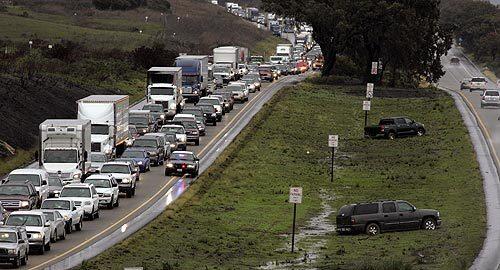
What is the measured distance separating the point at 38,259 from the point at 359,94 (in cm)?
8656

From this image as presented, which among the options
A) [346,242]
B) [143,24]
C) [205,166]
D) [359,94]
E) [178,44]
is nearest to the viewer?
[346,242]

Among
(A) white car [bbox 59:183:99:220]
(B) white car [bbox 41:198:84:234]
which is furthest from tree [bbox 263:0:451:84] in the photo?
(B) white car [bbox 41:198:84:234]

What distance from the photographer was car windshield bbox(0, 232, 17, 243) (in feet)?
138

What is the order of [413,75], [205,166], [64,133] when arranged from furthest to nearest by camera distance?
[413,75] → [205,166] → [64,133]

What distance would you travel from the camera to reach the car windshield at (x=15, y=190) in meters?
53.8

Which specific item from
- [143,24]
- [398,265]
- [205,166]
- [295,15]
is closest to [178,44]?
[143,24]

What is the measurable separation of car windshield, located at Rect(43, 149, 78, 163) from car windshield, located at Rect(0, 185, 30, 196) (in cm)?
883

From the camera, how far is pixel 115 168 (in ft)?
208

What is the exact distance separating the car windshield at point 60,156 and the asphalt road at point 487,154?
1884 cm

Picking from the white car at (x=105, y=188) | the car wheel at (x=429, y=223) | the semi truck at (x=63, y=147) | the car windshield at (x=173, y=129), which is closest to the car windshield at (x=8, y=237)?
the white car at (x=105, y=188)

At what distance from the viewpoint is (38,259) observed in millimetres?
44906

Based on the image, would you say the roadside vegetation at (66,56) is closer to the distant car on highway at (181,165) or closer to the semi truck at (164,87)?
the semi truck at (164,87)

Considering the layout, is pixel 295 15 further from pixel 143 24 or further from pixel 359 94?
pixel 143 24

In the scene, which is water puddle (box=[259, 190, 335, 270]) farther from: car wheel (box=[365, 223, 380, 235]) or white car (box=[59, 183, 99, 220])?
white car (box=[59, 183, 99, 220])
